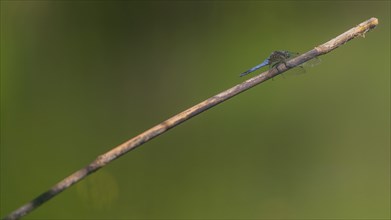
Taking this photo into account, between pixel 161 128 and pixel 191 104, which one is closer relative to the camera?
pixel 161 128

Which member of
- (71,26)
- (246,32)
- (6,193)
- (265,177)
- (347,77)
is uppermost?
(71,26)

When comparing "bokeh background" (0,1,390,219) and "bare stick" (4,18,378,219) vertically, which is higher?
"bokeh background" (0,1,390,219)

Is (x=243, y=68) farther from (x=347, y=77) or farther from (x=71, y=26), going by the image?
(x=71, y=26)

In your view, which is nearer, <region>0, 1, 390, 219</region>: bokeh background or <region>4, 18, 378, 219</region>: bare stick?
<region>4, 18, 378, 219</region>: bare stick

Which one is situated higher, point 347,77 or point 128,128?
point 128,128

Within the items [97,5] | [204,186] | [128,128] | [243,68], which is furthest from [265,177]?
[97,5]
